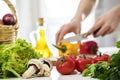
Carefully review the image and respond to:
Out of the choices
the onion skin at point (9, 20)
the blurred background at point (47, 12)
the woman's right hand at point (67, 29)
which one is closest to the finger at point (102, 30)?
the woman's right hand at point (67, 29)

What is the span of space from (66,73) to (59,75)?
Answer: 3cm

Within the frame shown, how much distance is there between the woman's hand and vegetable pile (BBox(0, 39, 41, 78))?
17.5 inches

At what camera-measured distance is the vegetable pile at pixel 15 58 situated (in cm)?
101

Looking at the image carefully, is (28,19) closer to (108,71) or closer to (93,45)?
(93,45)

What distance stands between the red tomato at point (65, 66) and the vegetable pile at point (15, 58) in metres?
0.10

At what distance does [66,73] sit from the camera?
1.07 meters

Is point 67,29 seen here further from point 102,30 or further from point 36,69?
point 36,69

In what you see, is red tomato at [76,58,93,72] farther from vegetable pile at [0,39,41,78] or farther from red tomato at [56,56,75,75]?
vegetable pile at [0,39,41,78]

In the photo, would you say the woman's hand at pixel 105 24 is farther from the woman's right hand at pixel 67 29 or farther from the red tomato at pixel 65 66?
the red tomato at pixel 65 66

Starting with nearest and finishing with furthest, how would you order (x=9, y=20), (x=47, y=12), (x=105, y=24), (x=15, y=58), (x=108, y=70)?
(x=108, y=70) < (x=15, y=58) < (x=9, y=20) < (x=105, y=24) < (x=47, y=12)

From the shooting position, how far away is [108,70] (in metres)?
0.90

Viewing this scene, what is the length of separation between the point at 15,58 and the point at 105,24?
0.63m

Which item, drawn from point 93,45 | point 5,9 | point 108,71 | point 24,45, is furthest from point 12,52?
point 5,9

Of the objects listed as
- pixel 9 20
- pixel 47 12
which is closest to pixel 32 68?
pixel 9 20
